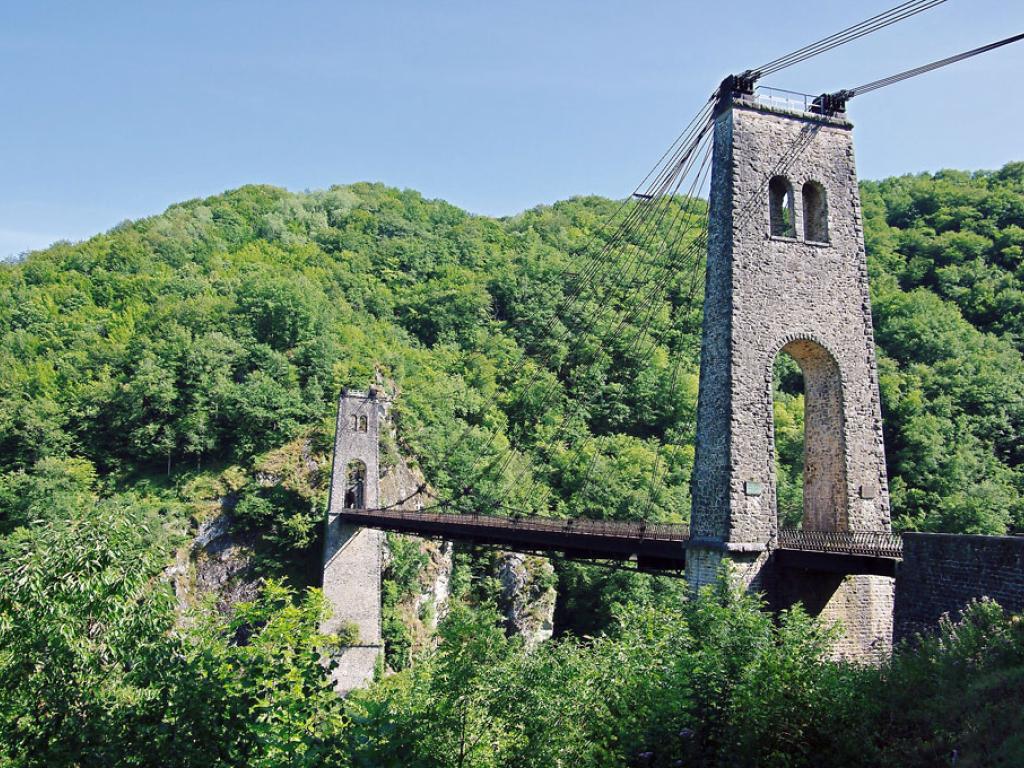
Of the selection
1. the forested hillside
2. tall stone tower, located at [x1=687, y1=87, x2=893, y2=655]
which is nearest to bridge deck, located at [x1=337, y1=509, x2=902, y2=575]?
tall stone tower, located at [x1=687, y1=87, x2=893, y2=655]

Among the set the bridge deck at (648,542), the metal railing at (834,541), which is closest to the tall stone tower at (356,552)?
the bridge deck at (648,542)

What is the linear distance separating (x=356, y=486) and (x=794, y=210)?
24.4m

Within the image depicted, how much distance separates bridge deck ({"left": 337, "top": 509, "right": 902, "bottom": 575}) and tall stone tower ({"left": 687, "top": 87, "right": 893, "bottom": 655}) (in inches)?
20.7

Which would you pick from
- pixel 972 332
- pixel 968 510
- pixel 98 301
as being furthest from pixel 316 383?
pixel 972 332

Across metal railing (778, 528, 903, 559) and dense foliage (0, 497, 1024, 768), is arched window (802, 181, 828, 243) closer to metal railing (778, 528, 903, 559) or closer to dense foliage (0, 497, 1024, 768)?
metal railing (778, 528, 903, 559)

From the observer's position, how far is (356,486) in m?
33.5

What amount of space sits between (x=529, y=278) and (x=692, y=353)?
49.5 ft

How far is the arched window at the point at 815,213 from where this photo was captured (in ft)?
43.6

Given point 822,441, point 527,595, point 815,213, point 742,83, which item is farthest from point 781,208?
point 527,595

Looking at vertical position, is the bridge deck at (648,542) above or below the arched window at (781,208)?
below

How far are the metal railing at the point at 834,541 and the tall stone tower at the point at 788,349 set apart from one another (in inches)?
10.8

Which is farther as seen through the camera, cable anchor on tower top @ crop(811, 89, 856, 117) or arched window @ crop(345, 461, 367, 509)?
arched window @ crop(345, 461, 367, 509)

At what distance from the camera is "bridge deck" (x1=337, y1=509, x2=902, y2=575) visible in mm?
10898

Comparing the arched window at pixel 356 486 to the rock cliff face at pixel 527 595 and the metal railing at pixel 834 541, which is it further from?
the metal railing at pixel 834 541
